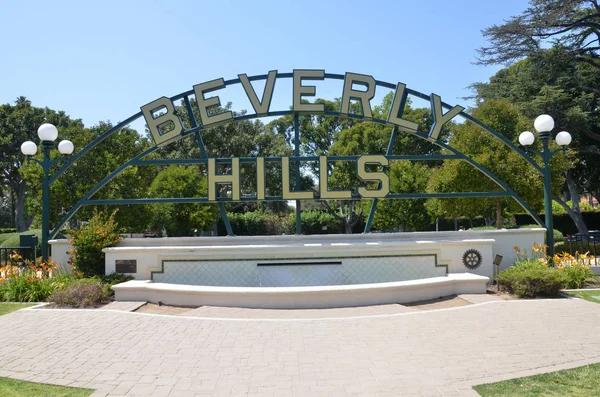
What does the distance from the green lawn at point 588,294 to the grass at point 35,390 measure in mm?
9819

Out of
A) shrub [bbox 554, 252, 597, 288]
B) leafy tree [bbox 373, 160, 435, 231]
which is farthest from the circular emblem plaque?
leafy tree [bbox 373, 160, 435, 231]

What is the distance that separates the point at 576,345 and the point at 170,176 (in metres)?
23.5

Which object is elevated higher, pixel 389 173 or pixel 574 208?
pixel 389 173

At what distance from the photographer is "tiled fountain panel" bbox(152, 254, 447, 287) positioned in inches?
451

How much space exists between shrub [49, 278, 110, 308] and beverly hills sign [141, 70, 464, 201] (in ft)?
13.9

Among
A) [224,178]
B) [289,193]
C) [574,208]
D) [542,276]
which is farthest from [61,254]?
[574,208]

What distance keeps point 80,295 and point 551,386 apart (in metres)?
8.89

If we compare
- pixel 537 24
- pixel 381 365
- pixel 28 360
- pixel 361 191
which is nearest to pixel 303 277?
pixel 361 191

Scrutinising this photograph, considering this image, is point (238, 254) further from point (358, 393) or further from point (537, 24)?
point (537, 24)

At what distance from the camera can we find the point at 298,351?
6.24 m

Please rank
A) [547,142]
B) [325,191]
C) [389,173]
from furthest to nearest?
[389,173] < [325,191] < [547,142]

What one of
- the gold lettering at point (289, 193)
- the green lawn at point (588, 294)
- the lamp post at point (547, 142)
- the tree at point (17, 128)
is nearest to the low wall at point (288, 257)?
the gold lettering at point (289, 193)

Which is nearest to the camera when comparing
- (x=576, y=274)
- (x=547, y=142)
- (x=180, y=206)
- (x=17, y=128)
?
(x=576, y=274)

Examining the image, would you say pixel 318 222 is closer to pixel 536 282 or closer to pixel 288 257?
pixel 288 257
